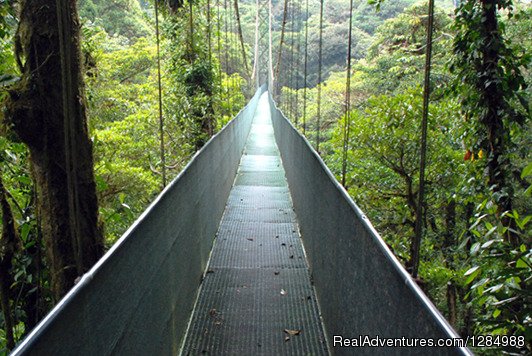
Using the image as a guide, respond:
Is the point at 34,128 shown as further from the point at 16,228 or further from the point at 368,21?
the point at 368,21

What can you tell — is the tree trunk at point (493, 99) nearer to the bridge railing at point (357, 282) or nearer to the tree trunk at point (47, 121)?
the bridge railing at point (357, 282)

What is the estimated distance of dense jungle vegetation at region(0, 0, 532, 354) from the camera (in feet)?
8.22

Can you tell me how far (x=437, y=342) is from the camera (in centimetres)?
104

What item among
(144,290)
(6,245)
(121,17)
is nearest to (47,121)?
(6,245)

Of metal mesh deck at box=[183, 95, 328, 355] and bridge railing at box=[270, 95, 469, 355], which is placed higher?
bridge railing at box=[270, 95, 469, 355]

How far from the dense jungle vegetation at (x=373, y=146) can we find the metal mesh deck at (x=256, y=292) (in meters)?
0.78

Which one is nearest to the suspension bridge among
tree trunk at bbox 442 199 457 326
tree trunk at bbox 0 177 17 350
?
tree trunk at bbox 0 177 17 350

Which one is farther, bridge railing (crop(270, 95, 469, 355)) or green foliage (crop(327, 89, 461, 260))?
green foliage (crop(327, 89, 461, 260))

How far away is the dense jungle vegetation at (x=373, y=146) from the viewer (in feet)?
8.22

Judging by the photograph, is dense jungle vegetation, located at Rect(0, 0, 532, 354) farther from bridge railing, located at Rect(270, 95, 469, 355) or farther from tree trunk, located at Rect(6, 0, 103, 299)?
bridge railing, located at Rect(270, 95, 469, 355)

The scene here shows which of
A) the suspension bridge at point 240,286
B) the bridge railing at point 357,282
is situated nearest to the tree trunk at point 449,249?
the suspension bridge at point 240,286

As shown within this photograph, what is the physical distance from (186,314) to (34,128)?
1.29m

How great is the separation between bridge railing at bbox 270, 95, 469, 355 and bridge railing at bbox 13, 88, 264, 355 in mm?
757

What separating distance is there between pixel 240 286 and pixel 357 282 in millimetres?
1798
